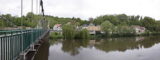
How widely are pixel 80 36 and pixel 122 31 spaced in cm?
1726

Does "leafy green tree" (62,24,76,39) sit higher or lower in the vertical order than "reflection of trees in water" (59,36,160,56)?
higher

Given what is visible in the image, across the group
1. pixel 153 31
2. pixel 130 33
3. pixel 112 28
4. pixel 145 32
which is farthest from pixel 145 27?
pixel 112 28

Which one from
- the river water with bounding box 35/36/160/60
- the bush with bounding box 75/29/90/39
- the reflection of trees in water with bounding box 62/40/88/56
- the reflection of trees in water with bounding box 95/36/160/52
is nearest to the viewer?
the river water with bounding box 35/36/160/60

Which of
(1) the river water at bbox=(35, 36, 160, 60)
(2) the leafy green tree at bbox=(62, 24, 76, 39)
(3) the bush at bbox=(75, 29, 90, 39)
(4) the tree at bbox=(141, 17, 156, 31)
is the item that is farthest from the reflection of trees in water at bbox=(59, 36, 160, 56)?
(4) the tree at bbox=(141, 17, 156, 31)

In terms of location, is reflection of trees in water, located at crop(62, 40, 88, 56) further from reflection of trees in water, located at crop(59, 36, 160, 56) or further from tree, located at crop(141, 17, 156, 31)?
tree, located at crop(141, 17, 156, 31)

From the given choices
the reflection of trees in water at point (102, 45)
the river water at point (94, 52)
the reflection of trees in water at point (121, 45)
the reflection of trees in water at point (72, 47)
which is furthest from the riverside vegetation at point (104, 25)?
the reflection of trees in water at point (121, 45)

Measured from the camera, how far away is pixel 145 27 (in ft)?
249

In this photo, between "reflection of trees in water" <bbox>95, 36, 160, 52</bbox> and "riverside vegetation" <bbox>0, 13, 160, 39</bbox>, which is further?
"reflection of trees in water" <bbox>95, 36, 160, 52</bbox>

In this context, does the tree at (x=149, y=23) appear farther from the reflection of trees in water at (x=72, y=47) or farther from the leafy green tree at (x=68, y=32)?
the reflection of trees in water at (x=72, y=47)

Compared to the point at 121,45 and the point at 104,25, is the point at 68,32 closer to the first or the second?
the point at 104,25

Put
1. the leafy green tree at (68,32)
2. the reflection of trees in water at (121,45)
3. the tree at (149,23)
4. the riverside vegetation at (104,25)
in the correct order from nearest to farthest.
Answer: the riverside vegetation at (104,25) → the reflection of trees in water at (121,45) → the leafy green tree at (68,32) → the tree at (149,23)

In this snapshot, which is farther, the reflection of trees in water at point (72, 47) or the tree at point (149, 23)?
the tree at point (149, 23)

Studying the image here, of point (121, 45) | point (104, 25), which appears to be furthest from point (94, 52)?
point (104, 25)

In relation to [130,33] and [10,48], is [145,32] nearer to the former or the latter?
[130,33]
